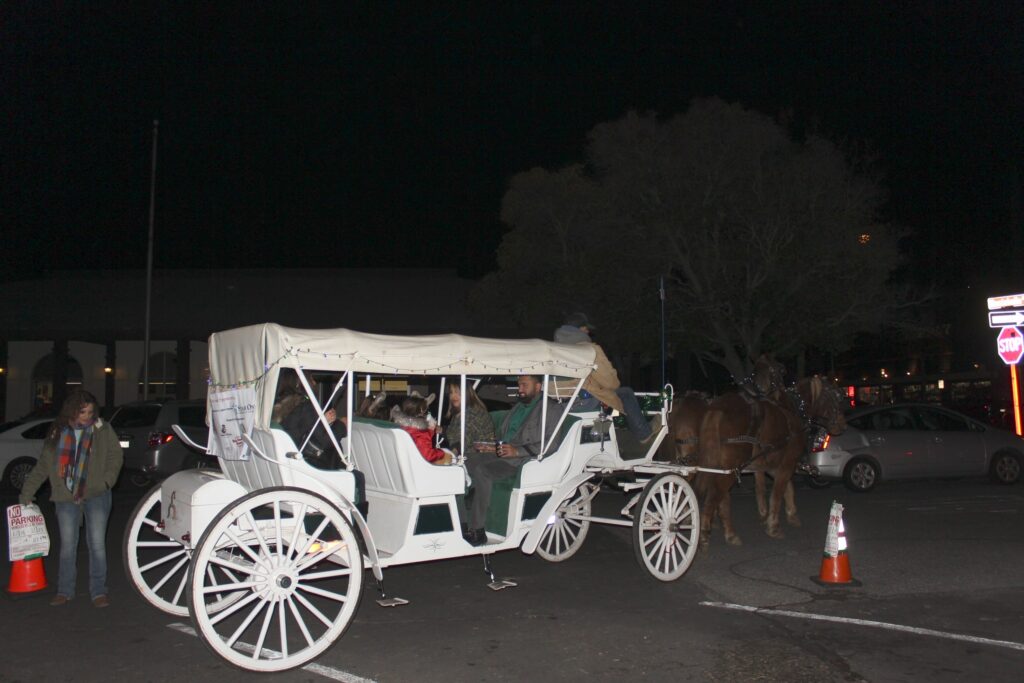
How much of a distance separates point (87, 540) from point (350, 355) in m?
2.88

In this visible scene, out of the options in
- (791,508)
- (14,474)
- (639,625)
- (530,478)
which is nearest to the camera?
(639,625)

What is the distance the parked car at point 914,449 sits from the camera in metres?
14.0

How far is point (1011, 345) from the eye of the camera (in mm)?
17844

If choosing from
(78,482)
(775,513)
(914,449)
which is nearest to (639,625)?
(775,513)

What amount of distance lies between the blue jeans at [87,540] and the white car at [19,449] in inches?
347

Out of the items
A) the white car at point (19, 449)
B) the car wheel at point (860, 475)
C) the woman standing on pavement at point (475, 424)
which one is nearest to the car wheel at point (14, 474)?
the white car at point (19, 449)

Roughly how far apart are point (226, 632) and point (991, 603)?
6.05m

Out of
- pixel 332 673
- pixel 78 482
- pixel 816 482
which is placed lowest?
pixel 332 673

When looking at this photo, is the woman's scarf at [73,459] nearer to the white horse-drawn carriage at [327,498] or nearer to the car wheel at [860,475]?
the white horse-drawn carriage at [327,498]

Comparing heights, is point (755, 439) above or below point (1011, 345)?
below

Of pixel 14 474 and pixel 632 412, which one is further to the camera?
pixel 14 474

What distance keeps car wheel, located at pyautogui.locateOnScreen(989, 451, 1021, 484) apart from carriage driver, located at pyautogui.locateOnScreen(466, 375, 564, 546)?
10.7m

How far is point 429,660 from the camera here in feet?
18.3

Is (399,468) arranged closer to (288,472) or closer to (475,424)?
(288,472)
